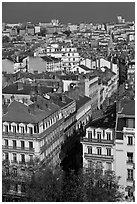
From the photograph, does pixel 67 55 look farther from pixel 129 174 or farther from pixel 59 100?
pixel 129 174

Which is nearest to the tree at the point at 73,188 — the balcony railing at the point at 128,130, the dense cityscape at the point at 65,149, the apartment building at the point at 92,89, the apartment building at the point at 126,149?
the dense cityscape at the point at 65,149

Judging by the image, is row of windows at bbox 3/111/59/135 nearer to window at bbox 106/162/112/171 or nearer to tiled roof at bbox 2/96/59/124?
tiled roof at bbox 2/96/59/124

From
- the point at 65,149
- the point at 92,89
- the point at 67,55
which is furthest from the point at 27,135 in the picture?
the point at 67,55

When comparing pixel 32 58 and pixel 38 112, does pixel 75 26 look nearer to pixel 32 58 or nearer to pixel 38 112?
pixel 32 58

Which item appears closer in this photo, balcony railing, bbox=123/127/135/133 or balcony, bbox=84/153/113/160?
balcony railing, bbox=123/127/135/133

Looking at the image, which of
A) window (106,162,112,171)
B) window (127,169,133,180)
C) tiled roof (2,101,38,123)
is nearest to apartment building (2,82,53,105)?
tiled roof (2,101,38,123)

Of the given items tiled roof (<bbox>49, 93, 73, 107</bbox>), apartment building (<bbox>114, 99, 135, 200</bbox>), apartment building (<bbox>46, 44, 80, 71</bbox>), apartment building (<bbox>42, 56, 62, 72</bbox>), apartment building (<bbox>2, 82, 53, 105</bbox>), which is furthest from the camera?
apartment building (<bbox>46, 44, 80, 71</bbox>)

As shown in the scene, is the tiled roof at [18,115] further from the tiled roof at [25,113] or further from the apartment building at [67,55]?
the apartment building at [67,55]
